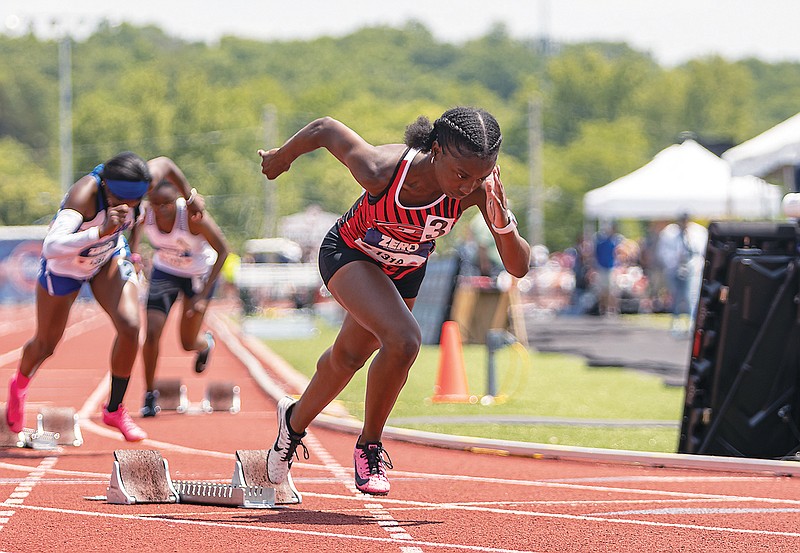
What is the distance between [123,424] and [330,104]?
10908 centimetres

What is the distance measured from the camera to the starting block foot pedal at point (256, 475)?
6.57 metres

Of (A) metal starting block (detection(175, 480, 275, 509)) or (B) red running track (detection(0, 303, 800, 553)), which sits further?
(A) metal starting block (detection(175, 480, 275, 509))

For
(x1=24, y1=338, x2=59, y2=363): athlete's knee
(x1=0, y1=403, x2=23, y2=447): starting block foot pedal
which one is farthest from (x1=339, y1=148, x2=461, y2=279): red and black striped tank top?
(x1=0, y1=403, x2=23, y2=447): starting block foot pedal

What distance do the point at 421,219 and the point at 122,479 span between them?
188cm

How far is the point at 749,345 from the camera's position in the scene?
821 centimetres

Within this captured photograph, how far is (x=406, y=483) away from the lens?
7605 mm

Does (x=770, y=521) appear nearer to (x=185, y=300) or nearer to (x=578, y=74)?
(x=185, y=300)

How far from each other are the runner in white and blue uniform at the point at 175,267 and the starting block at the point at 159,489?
4537 millimetres

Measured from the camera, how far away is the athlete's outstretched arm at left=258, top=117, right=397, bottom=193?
6219 millimetres

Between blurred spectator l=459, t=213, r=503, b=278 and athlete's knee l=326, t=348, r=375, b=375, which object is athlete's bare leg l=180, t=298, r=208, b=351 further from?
blurred spectator l=459, t=213, r=503, b=278

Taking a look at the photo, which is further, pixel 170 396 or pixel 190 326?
pixel 170 396

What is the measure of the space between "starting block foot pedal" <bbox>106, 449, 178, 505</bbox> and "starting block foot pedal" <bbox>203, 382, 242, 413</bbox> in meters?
5.53

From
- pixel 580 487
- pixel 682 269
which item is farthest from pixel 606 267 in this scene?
pixel 580 487

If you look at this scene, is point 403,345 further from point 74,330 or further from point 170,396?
point 74,330
